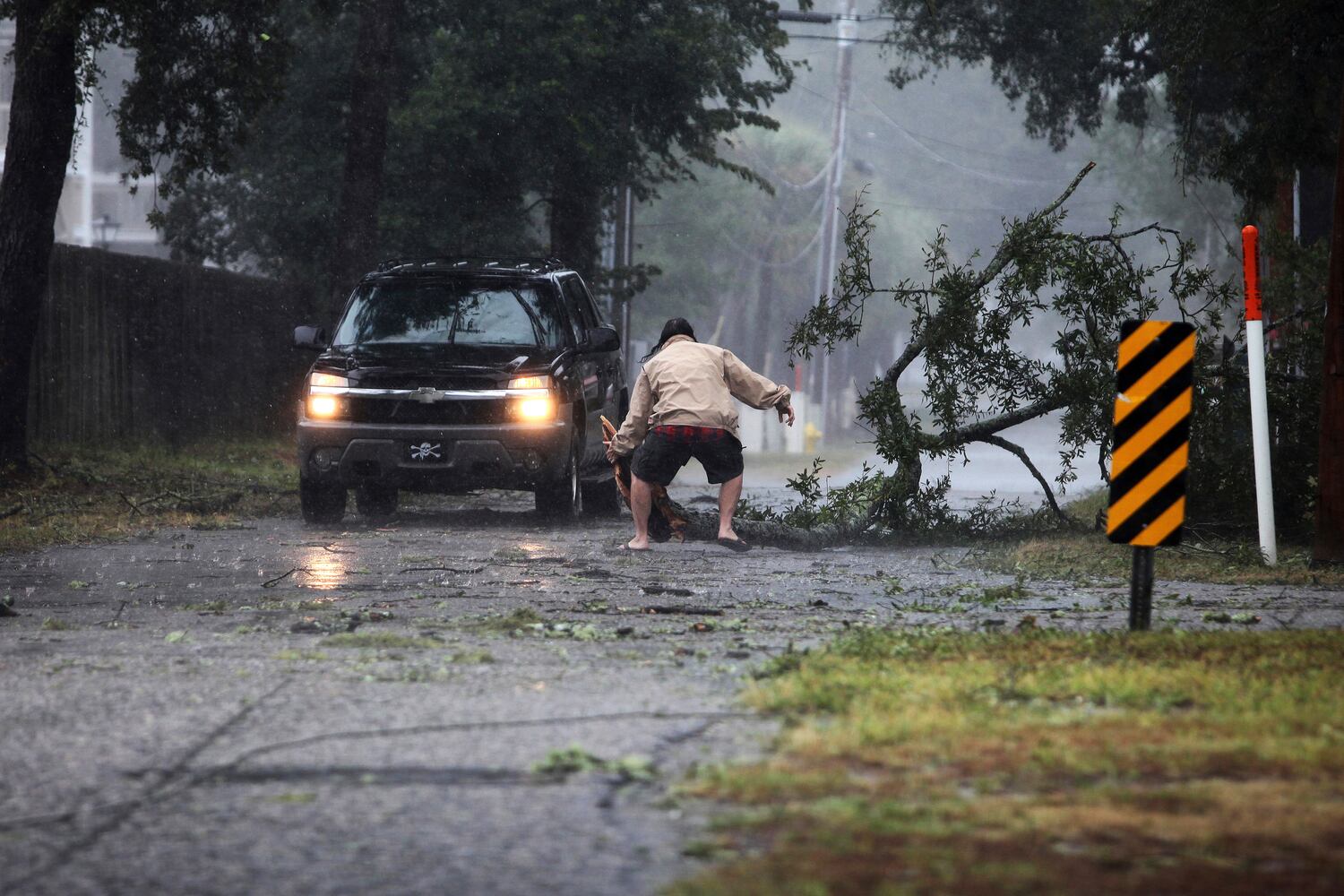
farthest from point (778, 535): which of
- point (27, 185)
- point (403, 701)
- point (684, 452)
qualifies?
A: point (27, 185)

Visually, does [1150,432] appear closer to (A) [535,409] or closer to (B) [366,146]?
(A) [535,409]

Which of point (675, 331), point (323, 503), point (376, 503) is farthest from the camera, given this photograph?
point (376, 503)

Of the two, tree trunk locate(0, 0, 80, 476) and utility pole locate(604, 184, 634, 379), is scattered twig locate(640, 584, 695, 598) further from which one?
utility pole locate(604, 184, 634, 379)

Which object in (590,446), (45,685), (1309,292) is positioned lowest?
(45,685)

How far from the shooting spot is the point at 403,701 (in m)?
5.72

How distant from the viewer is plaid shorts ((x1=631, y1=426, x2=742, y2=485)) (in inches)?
480

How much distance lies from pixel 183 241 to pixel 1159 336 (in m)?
24.3

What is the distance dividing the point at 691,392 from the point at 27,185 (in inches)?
274

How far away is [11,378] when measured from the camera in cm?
1598

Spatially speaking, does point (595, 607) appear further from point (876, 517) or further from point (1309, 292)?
point (1309, 292)

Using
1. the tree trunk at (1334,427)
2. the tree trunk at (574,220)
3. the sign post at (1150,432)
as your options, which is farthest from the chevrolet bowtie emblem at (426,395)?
the tree trunk at (574,220)

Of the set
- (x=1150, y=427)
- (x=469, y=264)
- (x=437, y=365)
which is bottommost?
(x=1150, y=427)

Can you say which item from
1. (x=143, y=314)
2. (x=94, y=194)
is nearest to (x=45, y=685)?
(x=143, y=314)

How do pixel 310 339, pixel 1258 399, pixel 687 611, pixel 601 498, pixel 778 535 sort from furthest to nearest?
pixel 601 498
pixel 310 339
pixel 778 535
pixel 1258 399
pixel 687 611
